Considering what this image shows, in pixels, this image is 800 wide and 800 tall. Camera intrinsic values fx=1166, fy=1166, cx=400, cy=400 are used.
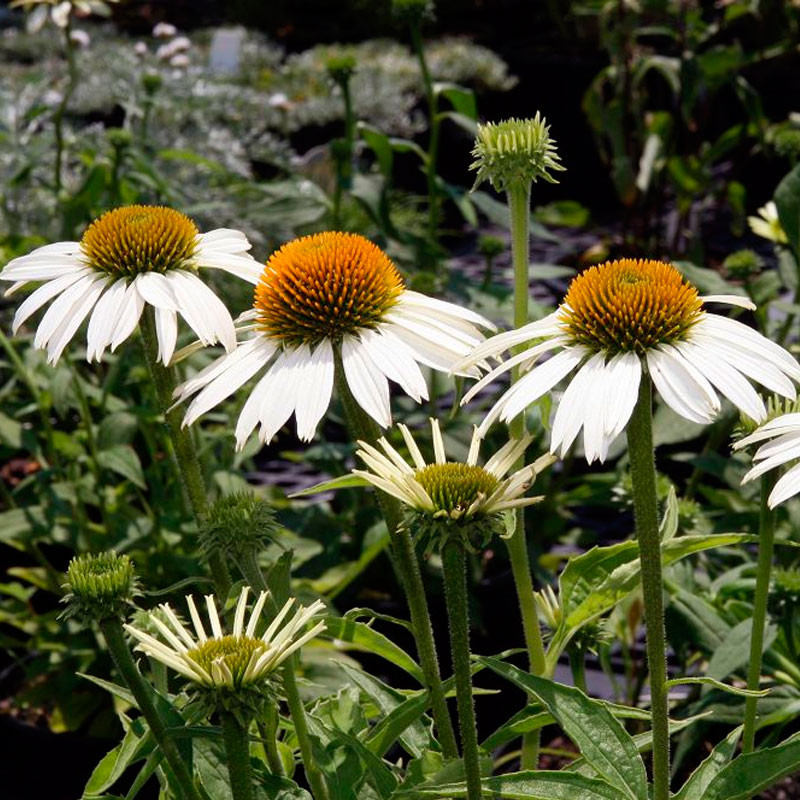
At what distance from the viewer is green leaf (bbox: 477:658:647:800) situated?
2.45ft

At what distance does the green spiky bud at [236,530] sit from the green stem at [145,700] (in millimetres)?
84

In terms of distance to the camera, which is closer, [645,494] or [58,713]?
[645,494]

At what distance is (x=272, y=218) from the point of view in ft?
6.21

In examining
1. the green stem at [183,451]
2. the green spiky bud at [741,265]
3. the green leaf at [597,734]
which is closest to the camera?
the green leaf at [597,734]

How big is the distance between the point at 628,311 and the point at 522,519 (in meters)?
0.22

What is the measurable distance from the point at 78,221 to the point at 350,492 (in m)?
0.60

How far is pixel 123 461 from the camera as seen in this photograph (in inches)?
62.8

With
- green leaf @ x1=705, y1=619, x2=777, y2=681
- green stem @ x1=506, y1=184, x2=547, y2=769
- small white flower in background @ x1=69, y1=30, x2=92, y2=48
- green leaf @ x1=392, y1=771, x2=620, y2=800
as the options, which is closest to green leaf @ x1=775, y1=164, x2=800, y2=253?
green leaf @ x1=705, y1=619, x2=777, y2=681

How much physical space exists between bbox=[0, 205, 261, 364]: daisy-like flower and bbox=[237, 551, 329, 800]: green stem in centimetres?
16

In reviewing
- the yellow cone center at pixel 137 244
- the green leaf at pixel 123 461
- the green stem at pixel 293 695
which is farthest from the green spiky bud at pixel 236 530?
the green leaf at pixel 123 461

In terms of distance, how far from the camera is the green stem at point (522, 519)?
0.84 meters

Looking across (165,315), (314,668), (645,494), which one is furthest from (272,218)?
(645,494)

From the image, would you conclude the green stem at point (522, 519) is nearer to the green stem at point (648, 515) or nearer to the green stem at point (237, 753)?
the green stem at point (648, 515)

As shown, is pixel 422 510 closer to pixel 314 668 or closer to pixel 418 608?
pixel 418 608
